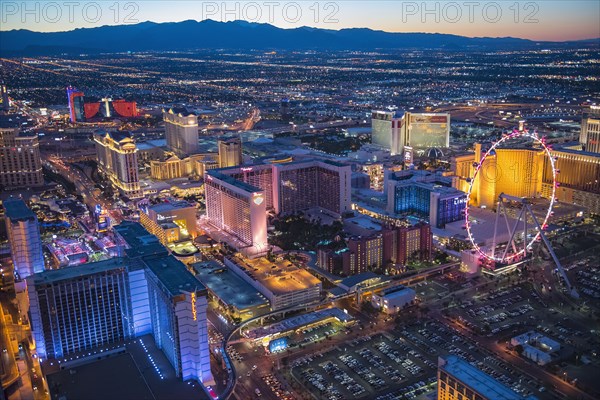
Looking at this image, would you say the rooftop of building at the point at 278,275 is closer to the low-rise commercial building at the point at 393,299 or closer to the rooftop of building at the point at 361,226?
the low-rise commercial building at the point at 393,299

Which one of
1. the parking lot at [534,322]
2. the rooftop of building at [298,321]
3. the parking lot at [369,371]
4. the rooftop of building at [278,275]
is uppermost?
the rooftop of building at [278,275]

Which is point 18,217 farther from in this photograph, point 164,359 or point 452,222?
point 452,222

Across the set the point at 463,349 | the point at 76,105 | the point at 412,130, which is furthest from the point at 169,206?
the point at 76,105

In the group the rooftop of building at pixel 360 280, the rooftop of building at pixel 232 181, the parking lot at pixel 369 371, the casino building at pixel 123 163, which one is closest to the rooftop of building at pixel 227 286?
the rooftop of building at pixel 360 280

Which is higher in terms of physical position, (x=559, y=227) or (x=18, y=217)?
(x=18, y=217)

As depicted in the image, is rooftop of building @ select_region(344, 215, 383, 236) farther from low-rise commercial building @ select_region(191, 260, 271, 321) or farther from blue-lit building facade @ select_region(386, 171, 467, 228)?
low-rise commercial building @ select_region(191, 260, 271, 321)

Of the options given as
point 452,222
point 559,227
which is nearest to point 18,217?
point 452,222

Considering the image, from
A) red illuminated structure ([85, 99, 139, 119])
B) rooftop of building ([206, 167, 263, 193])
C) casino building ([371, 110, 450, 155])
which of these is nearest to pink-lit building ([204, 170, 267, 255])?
rooftop of building ([206, 167, 263, 193])

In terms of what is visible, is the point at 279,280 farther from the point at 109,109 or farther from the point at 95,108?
the point at 95,108
